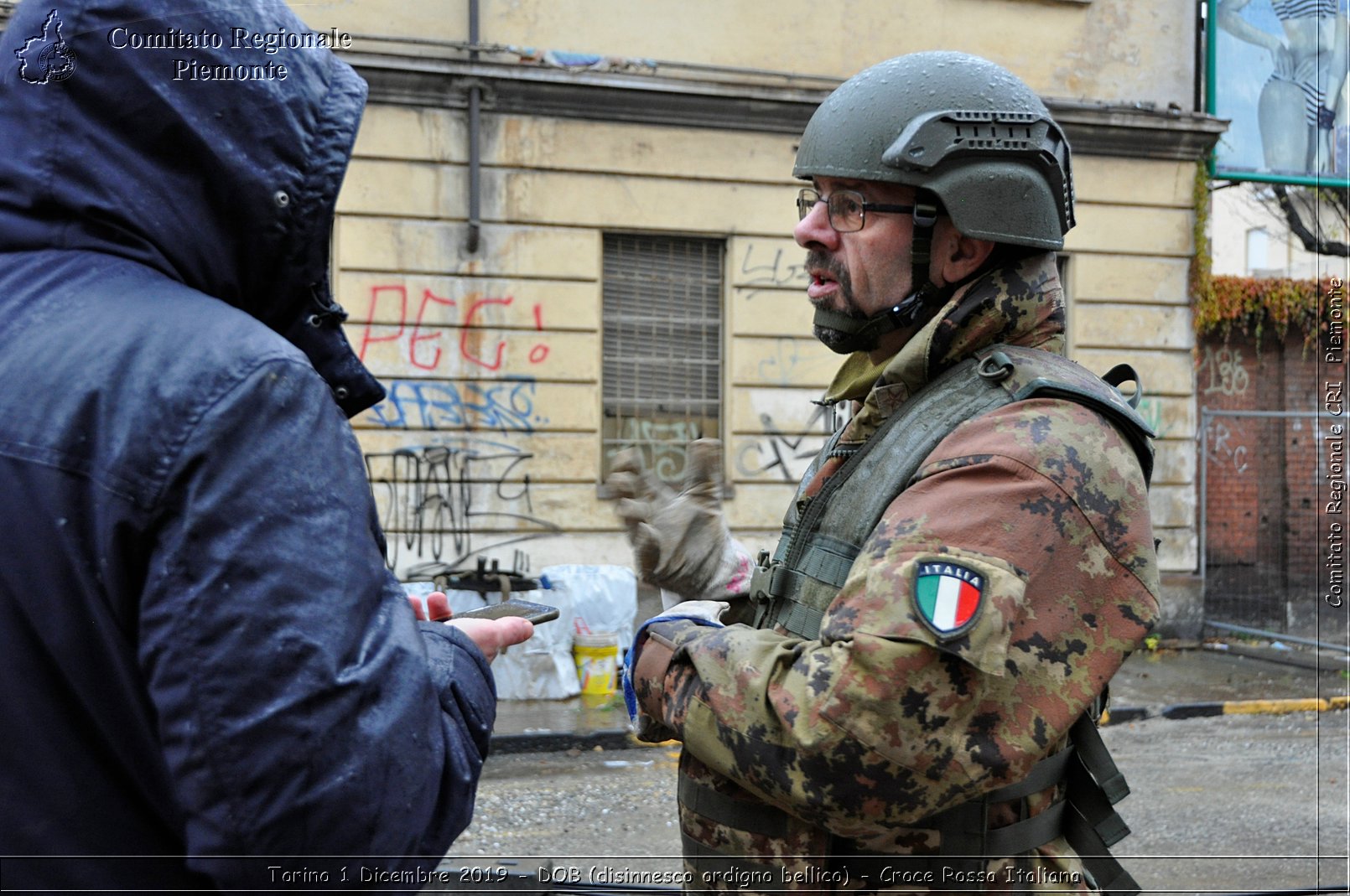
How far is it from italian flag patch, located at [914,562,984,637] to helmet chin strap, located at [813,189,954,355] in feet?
2.13

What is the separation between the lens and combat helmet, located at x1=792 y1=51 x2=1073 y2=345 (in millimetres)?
2078

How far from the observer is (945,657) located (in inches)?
66.0

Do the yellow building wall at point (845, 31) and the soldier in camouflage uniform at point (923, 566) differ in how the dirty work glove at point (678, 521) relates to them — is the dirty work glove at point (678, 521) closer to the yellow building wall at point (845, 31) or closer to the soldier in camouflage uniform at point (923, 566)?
the soldier in camouflage uniform at point (923, 566)

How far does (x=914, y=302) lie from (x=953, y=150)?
0.92 feet

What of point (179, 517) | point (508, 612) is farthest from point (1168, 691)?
point (179, 517)

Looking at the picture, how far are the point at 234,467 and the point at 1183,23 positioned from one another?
40.4 ft

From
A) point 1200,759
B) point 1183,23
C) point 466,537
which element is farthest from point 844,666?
point 1183,23

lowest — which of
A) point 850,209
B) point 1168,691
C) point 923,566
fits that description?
point 1168,691

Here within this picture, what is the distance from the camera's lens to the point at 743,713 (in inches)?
70.9

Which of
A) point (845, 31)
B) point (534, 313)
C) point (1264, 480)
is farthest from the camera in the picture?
point (1264, 480)

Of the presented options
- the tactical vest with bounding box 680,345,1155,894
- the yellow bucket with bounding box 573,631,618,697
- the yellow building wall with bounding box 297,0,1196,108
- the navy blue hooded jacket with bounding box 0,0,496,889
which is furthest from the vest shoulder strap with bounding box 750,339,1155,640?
the yellow building wall with bounding box 297,0,1196,108

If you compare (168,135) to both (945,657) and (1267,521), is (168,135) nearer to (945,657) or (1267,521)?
(945,657)

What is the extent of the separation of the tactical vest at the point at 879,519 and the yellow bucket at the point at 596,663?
6.49 metres

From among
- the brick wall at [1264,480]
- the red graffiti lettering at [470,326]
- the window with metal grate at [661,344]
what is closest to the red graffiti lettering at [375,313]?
the red graffiti lettering at [470,326]
